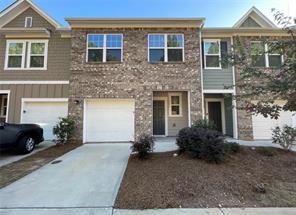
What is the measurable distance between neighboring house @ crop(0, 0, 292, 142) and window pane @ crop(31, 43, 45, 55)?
5 cm

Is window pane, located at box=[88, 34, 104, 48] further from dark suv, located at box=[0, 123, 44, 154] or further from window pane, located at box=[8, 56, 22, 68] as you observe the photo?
dark suv, located at box=[0, 123, 44, 154]

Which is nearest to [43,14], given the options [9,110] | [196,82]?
[9,110]

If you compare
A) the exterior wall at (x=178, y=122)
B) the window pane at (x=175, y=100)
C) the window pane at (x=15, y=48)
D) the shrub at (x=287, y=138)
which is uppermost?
the window pane at (x=15, y=48)

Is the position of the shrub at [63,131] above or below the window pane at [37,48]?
below

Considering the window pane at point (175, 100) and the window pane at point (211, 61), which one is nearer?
the window pane at point (211, 61)

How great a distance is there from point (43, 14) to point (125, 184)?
38.6 ft

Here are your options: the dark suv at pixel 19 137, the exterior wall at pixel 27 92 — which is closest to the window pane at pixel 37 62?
the exterior wall at pixel 27 92

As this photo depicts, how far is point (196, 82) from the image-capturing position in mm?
10648

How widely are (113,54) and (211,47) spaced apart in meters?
5.93

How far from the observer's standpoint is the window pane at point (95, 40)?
1074 centimetres

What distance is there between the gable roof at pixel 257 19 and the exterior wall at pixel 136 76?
362 cm

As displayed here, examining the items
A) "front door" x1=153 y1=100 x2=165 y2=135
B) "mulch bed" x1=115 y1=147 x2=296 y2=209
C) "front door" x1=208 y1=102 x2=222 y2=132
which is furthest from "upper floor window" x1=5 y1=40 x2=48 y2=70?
"front door" x1=208 y1=102 x2=222 y2=132

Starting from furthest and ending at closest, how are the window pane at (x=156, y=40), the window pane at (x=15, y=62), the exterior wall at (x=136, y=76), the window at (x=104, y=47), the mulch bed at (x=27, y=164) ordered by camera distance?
the window pane at (x=15, y=62)
the window pane at (x=156, y=40)
the window at (x=104, y=47)
the exterior wall at (x=136, y=76)
the mulch bed at (x=27, y=164)

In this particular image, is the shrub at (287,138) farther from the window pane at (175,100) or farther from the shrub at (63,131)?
the shrub at (63,131)
